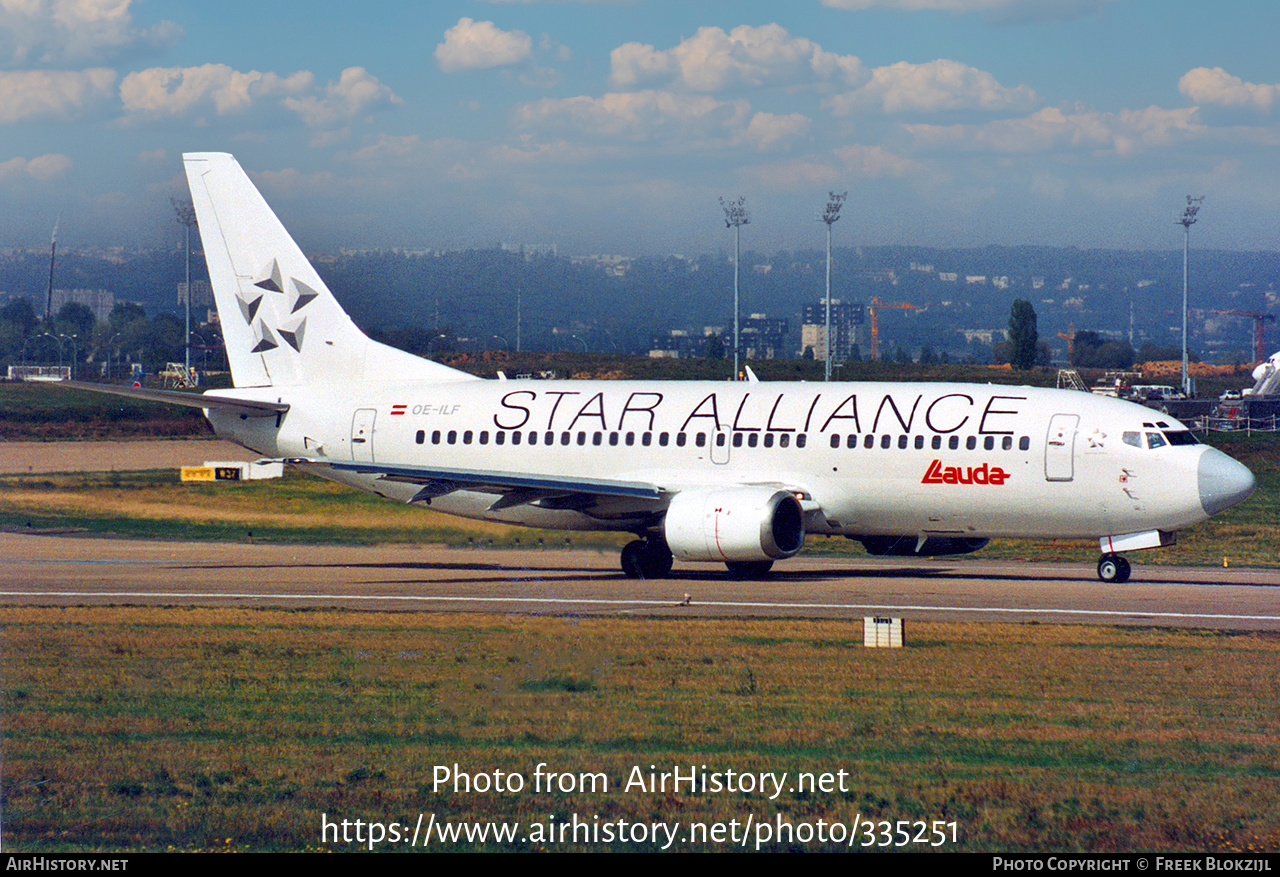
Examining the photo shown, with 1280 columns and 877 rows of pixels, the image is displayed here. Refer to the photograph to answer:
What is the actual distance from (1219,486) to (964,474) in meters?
5.41

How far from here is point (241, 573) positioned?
33594 millimetres

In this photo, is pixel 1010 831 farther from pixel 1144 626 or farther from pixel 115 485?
pixel 115 485

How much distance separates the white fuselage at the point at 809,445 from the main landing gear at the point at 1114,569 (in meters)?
1.07

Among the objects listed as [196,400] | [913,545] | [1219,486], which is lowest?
[913,545]

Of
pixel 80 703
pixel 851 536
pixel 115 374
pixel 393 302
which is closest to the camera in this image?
pixel 80 703

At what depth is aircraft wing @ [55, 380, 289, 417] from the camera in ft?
106

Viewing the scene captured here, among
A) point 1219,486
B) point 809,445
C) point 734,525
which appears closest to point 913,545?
point 809,445

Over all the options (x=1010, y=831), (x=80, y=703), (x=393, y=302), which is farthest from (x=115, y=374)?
(x=1010, y=831)

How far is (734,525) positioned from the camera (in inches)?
1200

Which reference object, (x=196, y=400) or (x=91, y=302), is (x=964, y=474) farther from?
(x=91, y=302)

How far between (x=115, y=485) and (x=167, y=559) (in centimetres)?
1551

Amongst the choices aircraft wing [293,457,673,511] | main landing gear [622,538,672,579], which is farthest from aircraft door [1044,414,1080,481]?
main landing gear [622,538,672,579]

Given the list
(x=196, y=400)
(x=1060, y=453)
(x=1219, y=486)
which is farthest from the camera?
(x=196, y=400)

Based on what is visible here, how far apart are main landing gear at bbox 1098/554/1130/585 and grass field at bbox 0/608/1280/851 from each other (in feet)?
28.4
